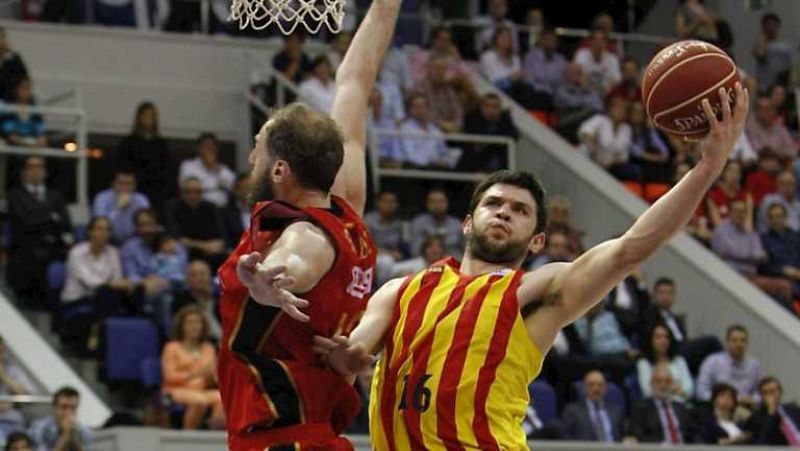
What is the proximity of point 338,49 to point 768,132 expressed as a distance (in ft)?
16.9

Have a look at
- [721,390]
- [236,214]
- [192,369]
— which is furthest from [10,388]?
[721,390]

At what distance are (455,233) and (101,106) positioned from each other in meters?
4.12

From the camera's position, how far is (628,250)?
6.91 meters

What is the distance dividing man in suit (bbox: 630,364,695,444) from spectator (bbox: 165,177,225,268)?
11.7 ft

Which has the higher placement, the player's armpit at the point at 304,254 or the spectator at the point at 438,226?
the player's armpit at the point at 304,254

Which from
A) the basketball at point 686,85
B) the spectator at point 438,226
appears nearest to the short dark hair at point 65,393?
the spectator at point 438,226

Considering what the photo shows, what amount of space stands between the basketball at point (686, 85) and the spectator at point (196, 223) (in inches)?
374

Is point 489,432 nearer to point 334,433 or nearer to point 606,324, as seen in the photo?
point 334,433

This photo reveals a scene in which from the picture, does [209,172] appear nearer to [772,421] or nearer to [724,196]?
[772,421]

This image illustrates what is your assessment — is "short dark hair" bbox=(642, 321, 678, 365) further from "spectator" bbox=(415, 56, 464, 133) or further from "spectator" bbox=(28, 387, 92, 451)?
"spectator" bbox=(28, 387, 92, 451)

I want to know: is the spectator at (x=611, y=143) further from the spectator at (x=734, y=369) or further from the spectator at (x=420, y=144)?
the spectator at (x=734, y=369)

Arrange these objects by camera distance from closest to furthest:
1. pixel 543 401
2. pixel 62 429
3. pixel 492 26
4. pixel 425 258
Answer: pixel 62 429 < pixel 543 401 < pixel 425 258 < pixel 492 26

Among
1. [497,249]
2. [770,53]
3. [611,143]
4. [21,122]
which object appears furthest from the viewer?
[770,53]

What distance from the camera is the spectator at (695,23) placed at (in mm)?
22750
